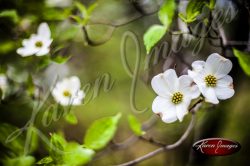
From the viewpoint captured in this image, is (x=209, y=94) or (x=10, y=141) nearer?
(x=209, y=94)

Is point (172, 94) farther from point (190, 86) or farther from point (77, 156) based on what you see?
point (77, 156)

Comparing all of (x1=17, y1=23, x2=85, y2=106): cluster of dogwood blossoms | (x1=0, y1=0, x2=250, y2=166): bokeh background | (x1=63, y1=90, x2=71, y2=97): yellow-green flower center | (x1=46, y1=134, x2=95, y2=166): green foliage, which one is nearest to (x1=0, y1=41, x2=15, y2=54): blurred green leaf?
(x1=0, y1=0, x2=250, y2=166): bokeh background

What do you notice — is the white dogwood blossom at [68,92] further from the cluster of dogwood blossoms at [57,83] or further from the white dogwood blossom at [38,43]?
the white dogwood blossom at [38,43]

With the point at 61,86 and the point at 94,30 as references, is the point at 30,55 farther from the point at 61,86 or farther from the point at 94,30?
the point at 94,30

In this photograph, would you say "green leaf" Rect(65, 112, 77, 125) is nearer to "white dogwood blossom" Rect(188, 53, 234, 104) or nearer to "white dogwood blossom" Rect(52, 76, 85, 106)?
"white dogwood blossom" Rect(52, 76, 85, 106)

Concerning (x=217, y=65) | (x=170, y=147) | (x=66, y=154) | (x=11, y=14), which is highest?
(x=11, y=14)

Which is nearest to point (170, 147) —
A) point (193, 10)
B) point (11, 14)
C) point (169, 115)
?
point (169, 115)

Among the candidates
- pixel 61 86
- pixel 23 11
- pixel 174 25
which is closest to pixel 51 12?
pixel 23 11
